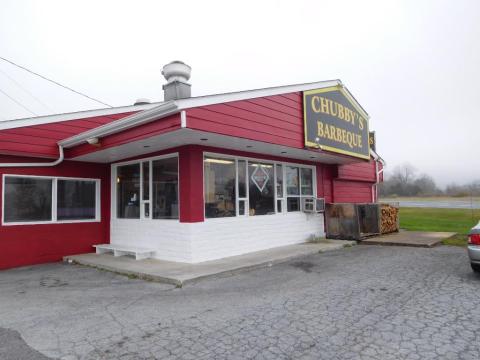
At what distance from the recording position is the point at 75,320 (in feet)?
14.8

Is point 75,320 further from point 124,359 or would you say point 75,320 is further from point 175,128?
point 175,128

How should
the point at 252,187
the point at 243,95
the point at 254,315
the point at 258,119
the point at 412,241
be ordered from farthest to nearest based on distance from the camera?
the point at 412,241 → the point at 252,187 → the point at 258,119 → the point at 243,95 → the point at 254,315

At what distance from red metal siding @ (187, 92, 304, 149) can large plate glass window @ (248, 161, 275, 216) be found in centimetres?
150

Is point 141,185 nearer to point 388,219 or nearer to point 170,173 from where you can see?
point 170,173

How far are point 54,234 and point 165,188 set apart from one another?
3488 mm

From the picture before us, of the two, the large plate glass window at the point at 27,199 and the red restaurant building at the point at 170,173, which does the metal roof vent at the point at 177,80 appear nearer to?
the red restaurant building at the point at 170,173

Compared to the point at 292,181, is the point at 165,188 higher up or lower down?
lower down

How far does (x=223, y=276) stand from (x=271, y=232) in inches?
138

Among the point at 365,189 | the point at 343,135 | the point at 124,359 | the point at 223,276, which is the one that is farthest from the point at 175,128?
the point at 365,189

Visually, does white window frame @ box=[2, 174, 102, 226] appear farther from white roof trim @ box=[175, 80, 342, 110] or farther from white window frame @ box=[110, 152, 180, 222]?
white roof trim @ box=[175, 80, 342, 110]

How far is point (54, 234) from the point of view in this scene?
9.15 metres

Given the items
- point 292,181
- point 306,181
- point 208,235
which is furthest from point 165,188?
point 306,181

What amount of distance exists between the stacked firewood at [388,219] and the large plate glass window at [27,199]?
1148cm

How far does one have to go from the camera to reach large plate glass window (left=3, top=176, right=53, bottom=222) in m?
8.40
